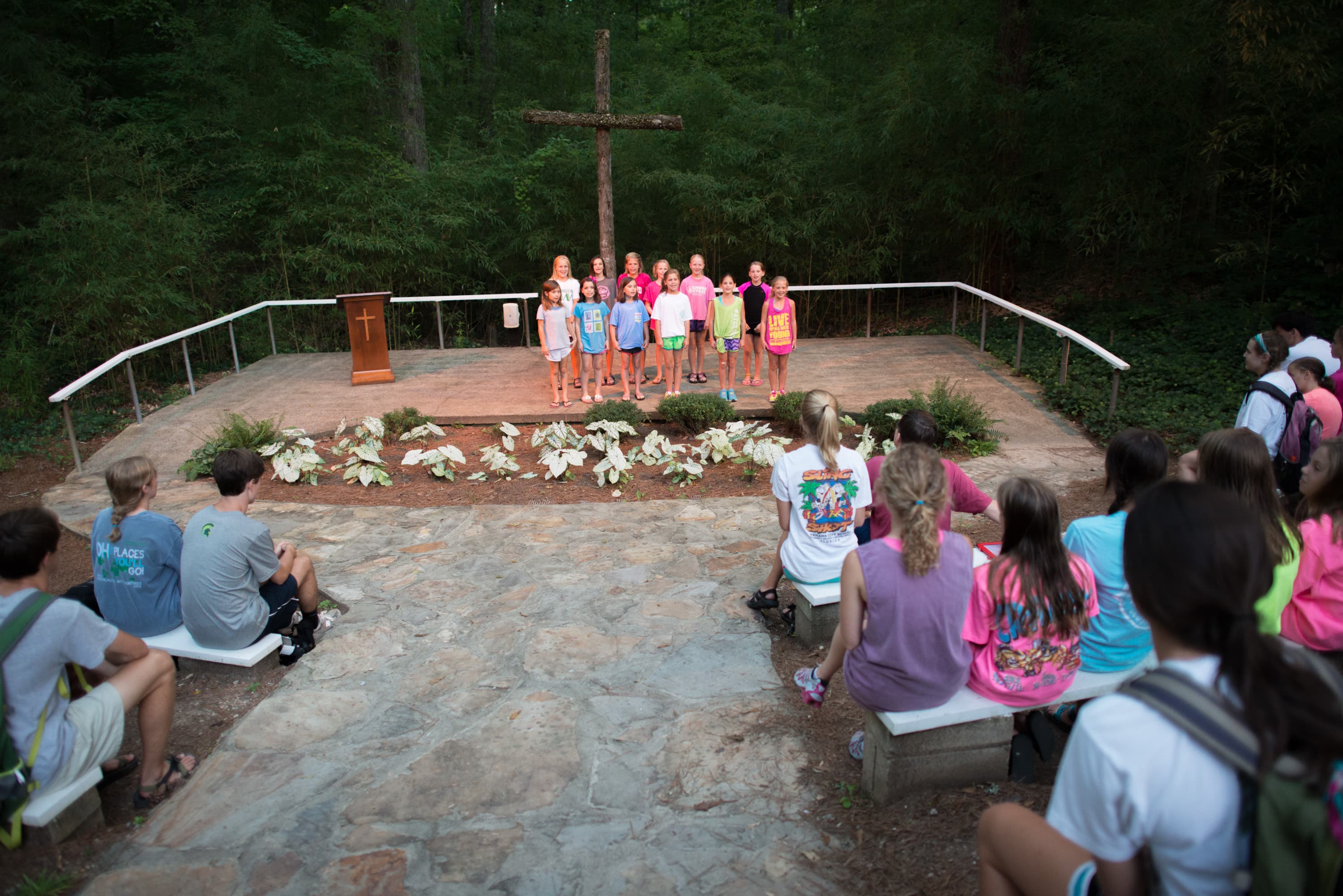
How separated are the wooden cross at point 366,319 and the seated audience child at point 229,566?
233 inches

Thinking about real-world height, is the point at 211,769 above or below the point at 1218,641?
below

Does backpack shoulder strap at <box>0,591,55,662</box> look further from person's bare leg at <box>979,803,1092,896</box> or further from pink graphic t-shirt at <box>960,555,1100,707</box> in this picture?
pink graphic t-shirt at <box>960,555,1100,707</box>

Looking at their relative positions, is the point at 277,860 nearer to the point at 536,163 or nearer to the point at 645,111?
the point at 536,163

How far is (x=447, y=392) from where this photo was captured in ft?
29.7

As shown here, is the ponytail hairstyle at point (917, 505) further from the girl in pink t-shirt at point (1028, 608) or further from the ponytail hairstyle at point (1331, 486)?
the ponytail hairstyle at point (1331, 486)

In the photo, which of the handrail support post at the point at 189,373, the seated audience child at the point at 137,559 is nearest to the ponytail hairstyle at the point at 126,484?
the seated audience child at the point at 137,559

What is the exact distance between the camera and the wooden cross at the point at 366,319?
938 cm

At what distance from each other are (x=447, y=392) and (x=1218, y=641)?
825 centimetres

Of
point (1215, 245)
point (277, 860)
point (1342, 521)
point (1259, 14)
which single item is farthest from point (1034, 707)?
point (1215, 245)

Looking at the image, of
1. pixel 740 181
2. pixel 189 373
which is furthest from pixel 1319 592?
pixel 740 181

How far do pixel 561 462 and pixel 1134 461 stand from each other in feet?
14.5

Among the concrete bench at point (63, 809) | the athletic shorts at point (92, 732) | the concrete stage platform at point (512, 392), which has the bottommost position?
the concrete stage platform at point (512, 392)

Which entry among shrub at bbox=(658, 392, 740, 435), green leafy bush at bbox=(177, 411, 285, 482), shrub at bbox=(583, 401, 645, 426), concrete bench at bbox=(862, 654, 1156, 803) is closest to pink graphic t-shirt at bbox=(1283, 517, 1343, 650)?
concrete bench at bbox=(862, 654, 1156, 803)

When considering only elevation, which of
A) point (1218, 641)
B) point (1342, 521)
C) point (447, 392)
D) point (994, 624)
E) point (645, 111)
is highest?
point (645, 111)
